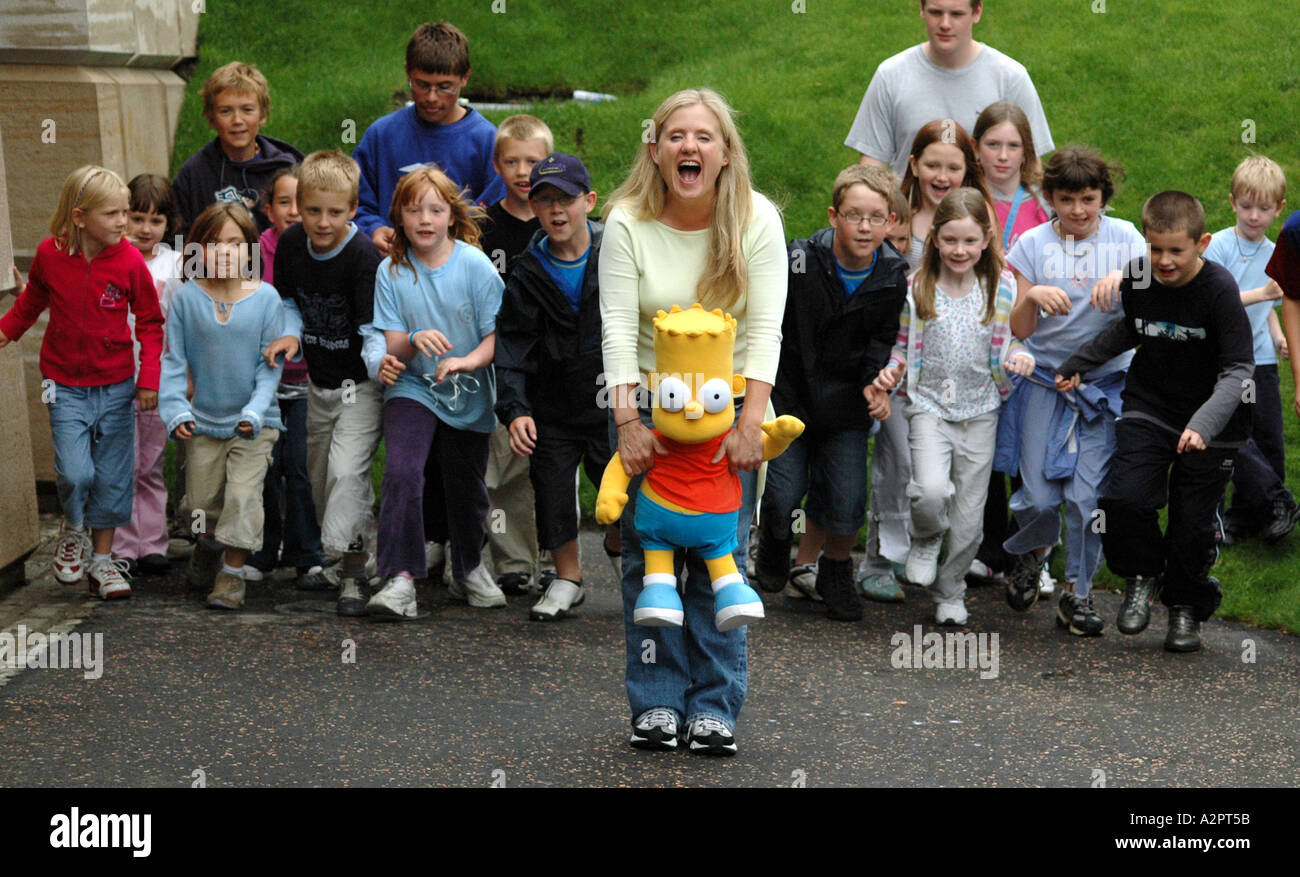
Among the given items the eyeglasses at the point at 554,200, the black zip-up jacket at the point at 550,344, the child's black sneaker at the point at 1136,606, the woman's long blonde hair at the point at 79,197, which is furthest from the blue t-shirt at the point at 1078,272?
the woman's long blonde hair at the point at 79,197

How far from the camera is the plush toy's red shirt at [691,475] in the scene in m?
5.08

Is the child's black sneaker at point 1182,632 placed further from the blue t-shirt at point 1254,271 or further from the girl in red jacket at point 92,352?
the girl in red jacket at point 92,352

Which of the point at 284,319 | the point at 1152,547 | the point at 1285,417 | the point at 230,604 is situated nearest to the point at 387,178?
the point at 284,319

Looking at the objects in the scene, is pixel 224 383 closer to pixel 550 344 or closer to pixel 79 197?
pixel 79 197

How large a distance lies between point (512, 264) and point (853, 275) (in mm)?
1514

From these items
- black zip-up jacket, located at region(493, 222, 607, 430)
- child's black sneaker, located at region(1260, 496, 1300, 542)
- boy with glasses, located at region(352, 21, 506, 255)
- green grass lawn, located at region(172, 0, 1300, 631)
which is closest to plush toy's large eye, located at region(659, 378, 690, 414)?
black zip-up jacket, located at region(493, 222, 607, 430)

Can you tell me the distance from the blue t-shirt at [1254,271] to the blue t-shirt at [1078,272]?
4.20 ft

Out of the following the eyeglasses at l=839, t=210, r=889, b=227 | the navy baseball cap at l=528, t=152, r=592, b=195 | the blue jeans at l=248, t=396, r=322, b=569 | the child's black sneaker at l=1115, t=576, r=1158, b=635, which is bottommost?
the child's black sneaker at l=1115, t=576, r=1158, b=635

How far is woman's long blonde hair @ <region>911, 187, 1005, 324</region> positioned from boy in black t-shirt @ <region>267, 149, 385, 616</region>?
7.75ft

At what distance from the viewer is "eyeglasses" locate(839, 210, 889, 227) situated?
22.3 ft

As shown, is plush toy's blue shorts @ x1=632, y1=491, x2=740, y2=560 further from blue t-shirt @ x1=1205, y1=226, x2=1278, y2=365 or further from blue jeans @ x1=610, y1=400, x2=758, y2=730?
blue t-shirt @ x1=1205, y1=226, x2=1278, y2=365

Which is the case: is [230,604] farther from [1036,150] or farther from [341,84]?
[341,84]

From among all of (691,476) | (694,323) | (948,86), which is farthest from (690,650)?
(948,86)

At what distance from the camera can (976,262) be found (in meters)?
7.09
